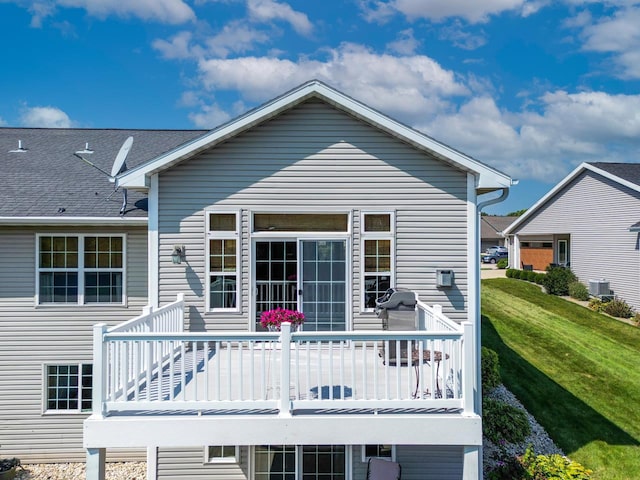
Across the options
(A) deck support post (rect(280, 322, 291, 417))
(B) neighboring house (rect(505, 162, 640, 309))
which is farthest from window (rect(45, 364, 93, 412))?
(B) neighboring house (rect(505, 162, 640, 309))

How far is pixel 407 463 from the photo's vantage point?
24.0 ft

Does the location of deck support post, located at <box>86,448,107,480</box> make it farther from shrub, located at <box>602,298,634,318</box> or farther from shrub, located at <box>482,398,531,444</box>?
shrub, located at <box>602,298,634,318</box>

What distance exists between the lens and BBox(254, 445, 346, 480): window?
7.38 meters

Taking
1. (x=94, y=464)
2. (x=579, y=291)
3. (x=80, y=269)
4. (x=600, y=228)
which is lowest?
(x=94, y=464)

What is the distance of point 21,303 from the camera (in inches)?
349

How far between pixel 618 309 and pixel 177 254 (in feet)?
55.2

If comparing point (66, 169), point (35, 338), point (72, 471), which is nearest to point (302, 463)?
point (72, 471)

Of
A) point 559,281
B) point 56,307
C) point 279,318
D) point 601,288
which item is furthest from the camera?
point 559,281

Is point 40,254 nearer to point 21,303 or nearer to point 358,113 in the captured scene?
point 21,303

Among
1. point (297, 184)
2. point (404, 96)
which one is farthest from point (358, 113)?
point (404, 96)

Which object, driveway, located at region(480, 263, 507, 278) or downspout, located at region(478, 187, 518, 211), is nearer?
downspout, located at region(478, 187, 518, 211)

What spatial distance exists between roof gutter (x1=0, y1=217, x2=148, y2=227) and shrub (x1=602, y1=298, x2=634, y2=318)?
55.9 feet

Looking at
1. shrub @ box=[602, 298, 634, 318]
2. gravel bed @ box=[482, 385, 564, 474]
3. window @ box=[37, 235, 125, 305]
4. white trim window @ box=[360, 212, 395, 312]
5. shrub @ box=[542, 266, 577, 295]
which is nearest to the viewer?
white trim window @ box=[360, 212, 395, 312]

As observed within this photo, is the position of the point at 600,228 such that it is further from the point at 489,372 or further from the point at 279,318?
the point at 279,318
